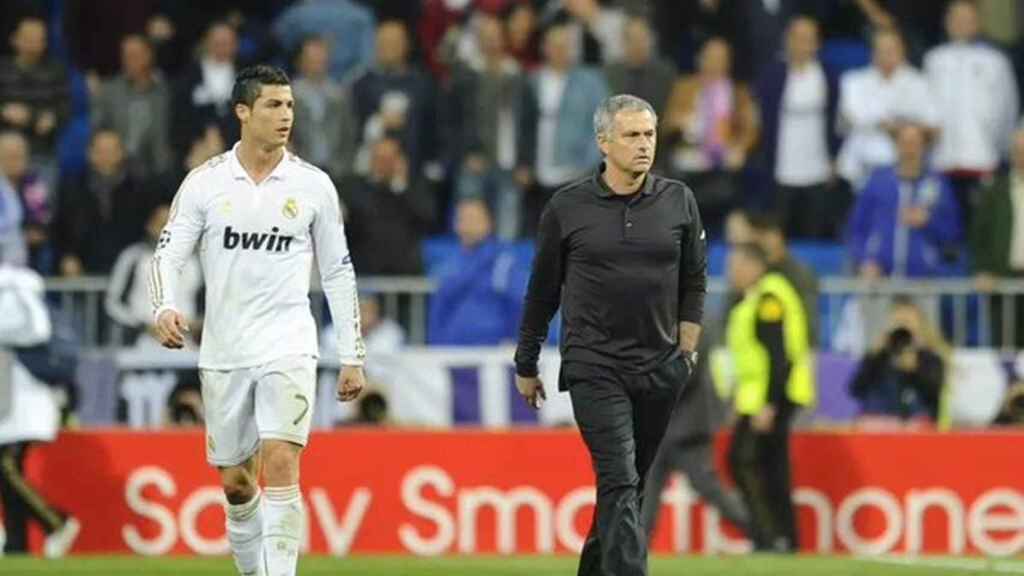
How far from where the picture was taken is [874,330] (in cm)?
2197

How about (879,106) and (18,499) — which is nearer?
(18,499)

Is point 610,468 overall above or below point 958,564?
above

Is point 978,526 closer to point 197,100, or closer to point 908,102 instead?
point 908,102

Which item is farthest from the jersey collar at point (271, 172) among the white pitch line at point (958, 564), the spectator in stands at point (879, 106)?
the spectator in stands at point (879, 106)

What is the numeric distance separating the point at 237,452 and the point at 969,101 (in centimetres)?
1203

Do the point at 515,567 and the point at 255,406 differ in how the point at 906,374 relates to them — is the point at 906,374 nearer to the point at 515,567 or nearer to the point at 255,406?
the point at 515,567

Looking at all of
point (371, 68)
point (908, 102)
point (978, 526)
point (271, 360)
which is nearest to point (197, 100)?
point (371, 68)

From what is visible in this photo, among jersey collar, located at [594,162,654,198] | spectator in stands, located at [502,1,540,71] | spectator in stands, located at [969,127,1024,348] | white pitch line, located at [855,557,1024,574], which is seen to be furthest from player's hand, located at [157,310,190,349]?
spectator in stands, located at [502,1,540,71]

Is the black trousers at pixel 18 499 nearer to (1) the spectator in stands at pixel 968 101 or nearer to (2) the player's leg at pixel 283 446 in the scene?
(2) the player's leg at pixel 283 446

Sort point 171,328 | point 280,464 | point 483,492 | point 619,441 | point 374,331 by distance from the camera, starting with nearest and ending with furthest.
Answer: point 171,328
point 280,464
point 619,441
point 483,492
point 374,331

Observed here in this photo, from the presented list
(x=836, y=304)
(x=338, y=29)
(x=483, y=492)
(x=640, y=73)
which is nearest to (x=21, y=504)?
(x=483, y=492)

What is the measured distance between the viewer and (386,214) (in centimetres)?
2300

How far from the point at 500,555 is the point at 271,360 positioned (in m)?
6.18

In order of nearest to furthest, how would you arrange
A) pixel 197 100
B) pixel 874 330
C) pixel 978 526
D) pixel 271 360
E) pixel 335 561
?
pixel 271 360, pixel 335 561, pixel 978 526, pixel 874 330, pixel 197 100
